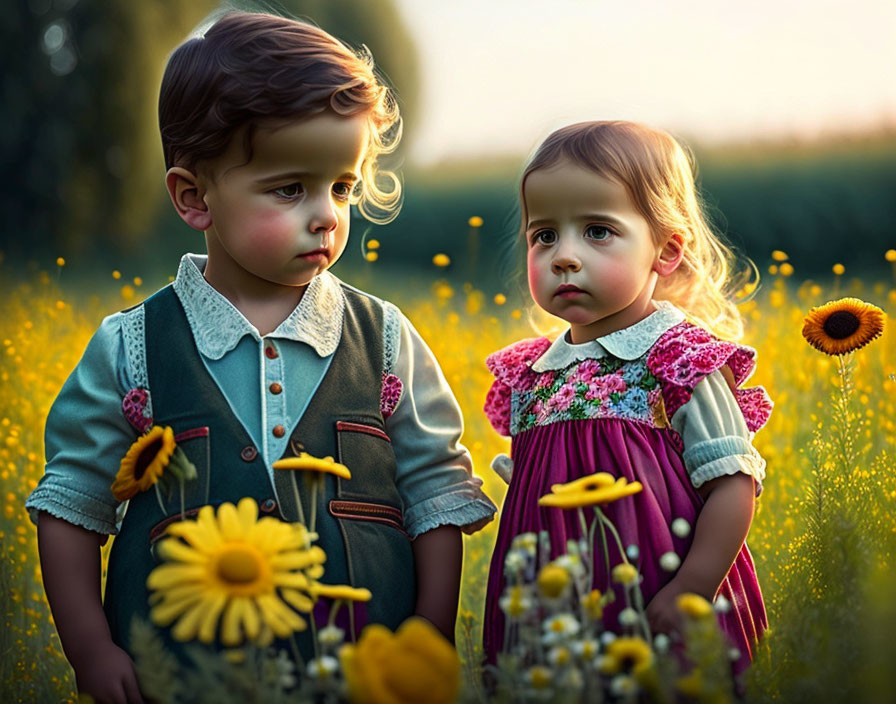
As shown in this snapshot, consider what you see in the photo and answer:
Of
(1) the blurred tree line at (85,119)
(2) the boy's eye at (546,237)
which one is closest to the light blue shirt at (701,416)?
(2) the boy's eye at (546,237)

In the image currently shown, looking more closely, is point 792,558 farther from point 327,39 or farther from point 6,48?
point 6,48

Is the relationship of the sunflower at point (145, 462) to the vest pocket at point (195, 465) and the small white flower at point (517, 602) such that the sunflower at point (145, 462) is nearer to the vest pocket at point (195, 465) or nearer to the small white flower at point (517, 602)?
the vest pocket at point (195, 465)

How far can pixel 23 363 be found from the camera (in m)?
3.99

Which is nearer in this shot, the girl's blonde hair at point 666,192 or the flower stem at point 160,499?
the flower stem at point 160,499

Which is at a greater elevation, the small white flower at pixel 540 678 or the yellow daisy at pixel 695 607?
the yellow daisy at pixel 695 607

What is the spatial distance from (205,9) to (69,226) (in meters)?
2.22

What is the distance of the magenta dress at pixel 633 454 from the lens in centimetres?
210

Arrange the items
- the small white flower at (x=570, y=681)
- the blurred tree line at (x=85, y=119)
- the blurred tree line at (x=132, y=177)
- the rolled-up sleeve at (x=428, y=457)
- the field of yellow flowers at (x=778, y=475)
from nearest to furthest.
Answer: the small white flower at (x=570, y=681) → the field of yellow flowers at (x=778, y=475) → the rolled-up sleeve at (x=428, y=457) → the blurred tree line at (x=132, y=177) → the blurred tree line at (x=85, y=119)

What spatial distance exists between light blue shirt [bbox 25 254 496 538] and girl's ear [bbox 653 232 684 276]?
2.03 ft

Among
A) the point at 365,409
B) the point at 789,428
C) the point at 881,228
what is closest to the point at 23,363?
the point at 365,409

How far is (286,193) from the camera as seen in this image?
86.9 inches

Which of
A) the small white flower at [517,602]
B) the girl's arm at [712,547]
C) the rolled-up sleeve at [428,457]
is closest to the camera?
the small white flower at [517,602]

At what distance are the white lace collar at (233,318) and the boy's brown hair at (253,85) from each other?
0.89 feet

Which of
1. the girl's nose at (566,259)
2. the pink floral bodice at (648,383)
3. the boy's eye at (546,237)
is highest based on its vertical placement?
the boy's eye at (546,237)
